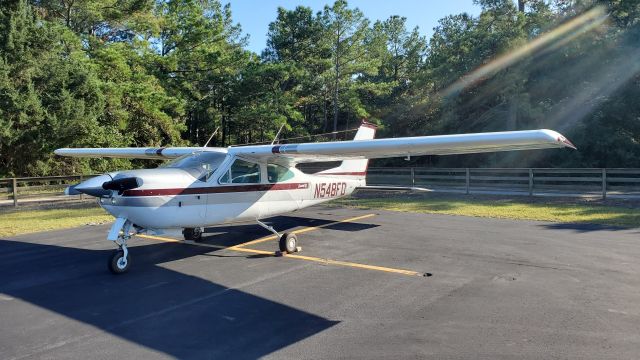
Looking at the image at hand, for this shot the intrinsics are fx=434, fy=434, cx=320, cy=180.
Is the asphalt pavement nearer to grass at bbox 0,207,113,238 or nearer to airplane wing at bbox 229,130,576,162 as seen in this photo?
airplane wing at bbox 229,130,576,162

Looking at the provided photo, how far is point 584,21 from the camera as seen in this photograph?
24281 mm

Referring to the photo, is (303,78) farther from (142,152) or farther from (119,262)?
(119,262)

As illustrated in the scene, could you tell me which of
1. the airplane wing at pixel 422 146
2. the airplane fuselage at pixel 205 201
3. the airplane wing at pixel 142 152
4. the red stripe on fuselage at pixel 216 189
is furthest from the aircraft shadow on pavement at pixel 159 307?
the airplane wing at pixel 142 152

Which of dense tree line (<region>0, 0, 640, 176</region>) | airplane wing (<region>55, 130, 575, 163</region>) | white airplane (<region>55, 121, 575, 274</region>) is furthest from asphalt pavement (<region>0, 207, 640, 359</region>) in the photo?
dense tree line (<region>0, 0, 640, 176</region>)

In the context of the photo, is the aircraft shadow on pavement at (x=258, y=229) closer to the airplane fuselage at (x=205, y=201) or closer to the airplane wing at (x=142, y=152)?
the airplane fuselage at (x=205, y=201)

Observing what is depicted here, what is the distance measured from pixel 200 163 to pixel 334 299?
159 inches

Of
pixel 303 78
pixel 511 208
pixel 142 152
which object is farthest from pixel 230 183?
pixel 303 78

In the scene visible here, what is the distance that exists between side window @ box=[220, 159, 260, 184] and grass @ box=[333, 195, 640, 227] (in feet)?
23.6

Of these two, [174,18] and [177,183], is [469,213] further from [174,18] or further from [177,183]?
[174,18]

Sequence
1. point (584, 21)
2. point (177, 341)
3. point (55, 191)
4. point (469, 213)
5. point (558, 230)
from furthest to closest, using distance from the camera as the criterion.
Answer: point (584, 21), point (55, 191), point (469, 213), point (558, 230), point (177, 341)

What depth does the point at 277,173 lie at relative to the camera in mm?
9633

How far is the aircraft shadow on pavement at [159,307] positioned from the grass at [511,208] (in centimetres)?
933

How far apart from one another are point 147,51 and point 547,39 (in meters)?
26.7

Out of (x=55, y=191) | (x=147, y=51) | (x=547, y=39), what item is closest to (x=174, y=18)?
(x=147, y=51)
